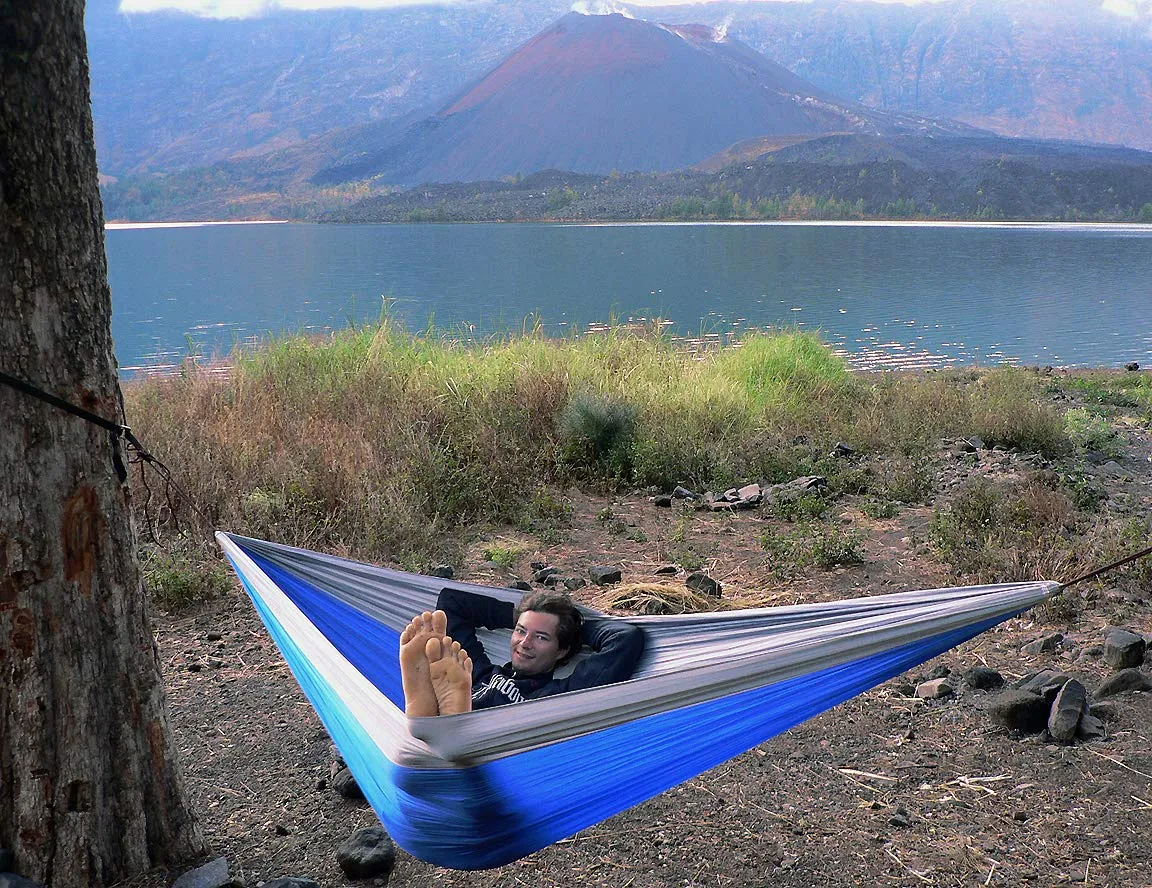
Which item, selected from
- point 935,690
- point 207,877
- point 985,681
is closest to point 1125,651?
point 985,681

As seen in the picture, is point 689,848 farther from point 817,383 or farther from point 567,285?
point 567,285

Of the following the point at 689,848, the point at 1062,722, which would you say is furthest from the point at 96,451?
the point at 1062,722

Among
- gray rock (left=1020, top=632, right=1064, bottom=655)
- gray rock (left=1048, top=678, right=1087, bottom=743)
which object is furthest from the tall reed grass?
gray rock (left=1048, top=678, right=1087, bottom=743)

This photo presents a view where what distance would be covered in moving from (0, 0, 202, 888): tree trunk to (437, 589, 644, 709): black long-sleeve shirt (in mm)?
756

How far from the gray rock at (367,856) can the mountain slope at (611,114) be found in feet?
338

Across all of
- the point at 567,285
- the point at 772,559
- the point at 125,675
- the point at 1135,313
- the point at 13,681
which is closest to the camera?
the point at 13,681

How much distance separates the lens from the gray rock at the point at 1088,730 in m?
2.41

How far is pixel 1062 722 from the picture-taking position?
7.91 ft

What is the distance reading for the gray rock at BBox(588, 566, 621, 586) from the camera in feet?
11.9

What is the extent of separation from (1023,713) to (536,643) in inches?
50.6

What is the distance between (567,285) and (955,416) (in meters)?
20.8

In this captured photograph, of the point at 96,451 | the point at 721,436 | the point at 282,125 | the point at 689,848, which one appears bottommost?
the point at 689,848

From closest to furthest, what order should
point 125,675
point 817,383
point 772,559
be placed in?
point 125,675
point 772,559
point 817,383

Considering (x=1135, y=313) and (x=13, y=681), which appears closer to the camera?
(x=13, y=681)
